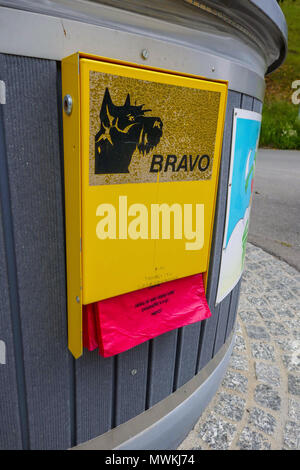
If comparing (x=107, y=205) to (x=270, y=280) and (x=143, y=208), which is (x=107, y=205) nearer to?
(x=143, y=208)

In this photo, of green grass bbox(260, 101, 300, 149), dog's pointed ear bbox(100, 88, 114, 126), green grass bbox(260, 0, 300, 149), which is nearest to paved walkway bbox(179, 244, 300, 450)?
dog's pointed ear bbox(100, 88, 114, 126)

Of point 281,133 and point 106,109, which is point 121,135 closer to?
point 106,109

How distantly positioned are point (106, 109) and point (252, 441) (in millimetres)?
1581

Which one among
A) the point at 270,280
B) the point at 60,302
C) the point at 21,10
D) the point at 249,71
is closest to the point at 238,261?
the point at 249,71

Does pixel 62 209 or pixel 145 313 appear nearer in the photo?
pixel 62 209

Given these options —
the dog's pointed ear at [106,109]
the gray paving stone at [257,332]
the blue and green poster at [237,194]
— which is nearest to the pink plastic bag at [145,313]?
the blue and green poster at [237,194]

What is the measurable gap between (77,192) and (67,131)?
16 centimetres

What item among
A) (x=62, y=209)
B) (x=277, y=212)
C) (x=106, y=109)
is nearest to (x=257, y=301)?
(x=62, y=209)

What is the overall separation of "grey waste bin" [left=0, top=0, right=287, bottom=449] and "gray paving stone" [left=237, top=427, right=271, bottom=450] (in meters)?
0.31

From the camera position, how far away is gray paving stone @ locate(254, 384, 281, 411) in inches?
73.5

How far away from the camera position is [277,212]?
18.1 ft

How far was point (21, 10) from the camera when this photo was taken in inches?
33.1

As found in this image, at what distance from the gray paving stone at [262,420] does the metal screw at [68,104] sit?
1.65 m
